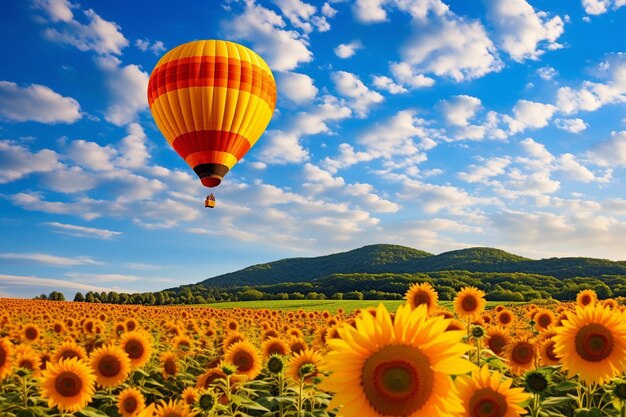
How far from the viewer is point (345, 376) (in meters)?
3.68

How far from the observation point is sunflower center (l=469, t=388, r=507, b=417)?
4.99 meters

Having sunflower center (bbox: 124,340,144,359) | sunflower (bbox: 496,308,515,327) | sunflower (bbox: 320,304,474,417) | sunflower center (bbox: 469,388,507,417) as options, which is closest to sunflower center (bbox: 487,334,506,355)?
sunflower (bbox: 496,308,515,327)

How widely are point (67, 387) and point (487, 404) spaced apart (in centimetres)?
670

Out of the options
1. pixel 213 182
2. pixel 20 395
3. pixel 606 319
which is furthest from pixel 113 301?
pixel 606 319

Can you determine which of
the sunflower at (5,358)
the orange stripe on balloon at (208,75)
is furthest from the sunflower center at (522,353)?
the orange stripe on balloon at (208,75)

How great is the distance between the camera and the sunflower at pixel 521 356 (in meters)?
9.87

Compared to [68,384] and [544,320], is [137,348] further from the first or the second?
[544,320]

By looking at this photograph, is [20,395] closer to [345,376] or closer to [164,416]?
[164,416]

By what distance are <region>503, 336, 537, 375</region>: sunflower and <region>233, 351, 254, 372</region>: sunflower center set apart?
486 cm

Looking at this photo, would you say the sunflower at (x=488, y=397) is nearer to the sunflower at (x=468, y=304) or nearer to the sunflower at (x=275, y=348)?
the sunflower at (x=275, y=348)

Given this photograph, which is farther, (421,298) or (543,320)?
(543,320)

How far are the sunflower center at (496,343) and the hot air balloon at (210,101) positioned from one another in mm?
25007

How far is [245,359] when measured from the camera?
10180mm

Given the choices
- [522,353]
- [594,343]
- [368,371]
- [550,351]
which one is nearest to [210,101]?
[522,353]
